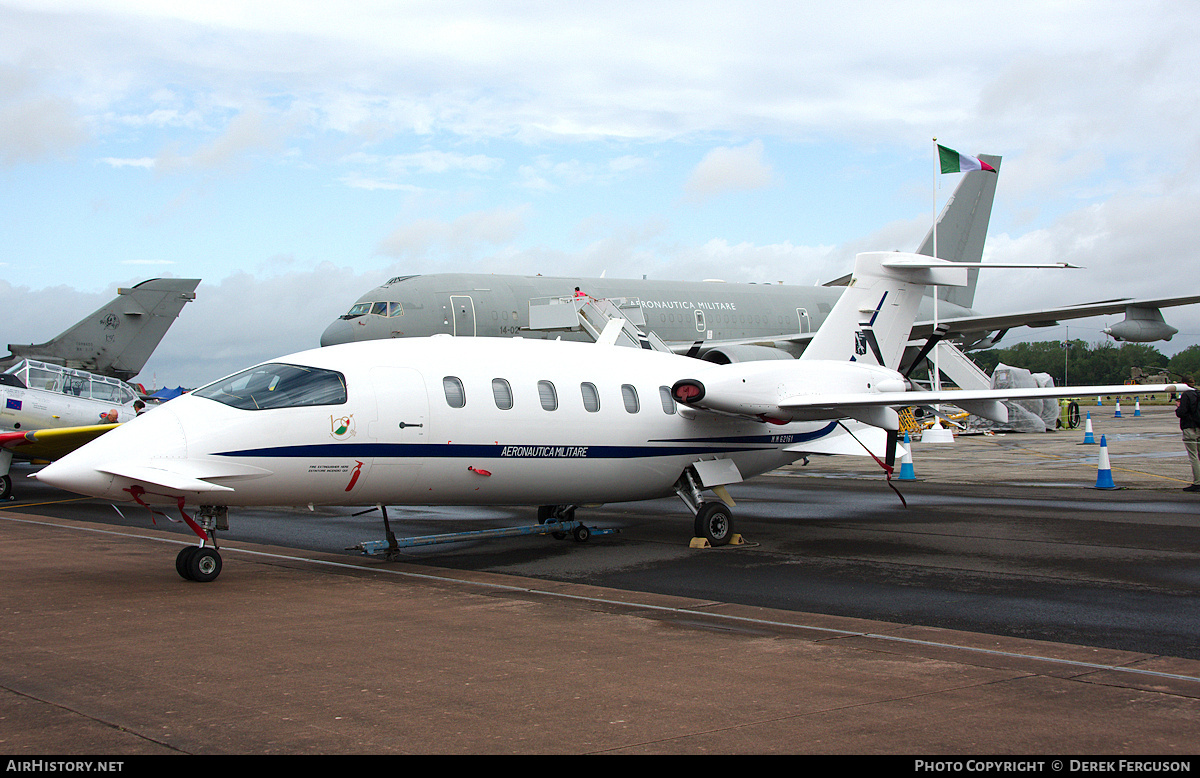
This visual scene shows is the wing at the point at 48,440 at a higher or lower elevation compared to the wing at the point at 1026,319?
lower

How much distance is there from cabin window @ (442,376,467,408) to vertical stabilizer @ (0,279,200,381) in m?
22.2

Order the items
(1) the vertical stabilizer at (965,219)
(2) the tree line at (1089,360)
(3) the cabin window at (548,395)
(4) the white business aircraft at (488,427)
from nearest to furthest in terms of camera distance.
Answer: (4) the white business aircraft at (488,427)
(3) the cabin window at (548,395)
(1) the vertical stabilizer at (965,219)
(2) the tree line at (1089,360)

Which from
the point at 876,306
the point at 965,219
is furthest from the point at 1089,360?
the point at 876,306

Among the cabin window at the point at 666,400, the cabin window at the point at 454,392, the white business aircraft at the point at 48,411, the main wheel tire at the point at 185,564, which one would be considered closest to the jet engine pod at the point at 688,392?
the cabin window at the point at 666,400

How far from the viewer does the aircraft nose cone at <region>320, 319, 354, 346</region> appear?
81.8 ft

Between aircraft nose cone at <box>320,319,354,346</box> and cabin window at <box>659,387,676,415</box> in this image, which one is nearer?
cabin window at <box>659,387,676,415</box>

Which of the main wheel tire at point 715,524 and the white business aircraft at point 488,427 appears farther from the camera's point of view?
the main wheel tire at point 715,524

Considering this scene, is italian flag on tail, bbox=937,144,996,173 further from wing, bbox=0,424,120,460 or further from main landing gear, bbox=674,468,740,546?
wing, bbox=0,424,120,460

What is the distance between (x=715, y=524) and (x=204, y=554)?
237 inches

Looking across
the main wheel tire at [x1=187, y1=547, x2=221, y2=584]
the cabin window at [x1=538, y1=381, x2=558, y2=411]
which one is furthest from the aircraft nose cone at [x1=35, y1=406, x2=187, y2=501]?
the cabin window at [x1=538, y1=381, x2=558, y2=411]

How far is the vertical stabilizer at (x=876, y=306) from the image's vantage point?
15.1m

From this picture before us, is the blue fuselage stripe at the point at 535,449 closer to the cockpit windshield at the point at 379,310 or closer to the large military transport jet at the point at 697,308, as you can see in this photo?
the large military transport jet at the point at 697,308

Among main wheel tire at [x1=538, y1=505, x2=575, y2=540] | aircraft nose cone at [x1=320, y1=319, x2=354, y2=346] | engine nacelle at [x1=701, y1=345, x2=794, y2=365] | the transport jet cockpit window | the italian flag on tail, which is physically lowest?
main wheel tire at [x1=538, y1=505, x2=575, y2=540]

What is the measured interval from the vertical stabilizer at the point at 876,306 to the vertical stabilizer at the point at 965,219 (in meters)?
15.9
